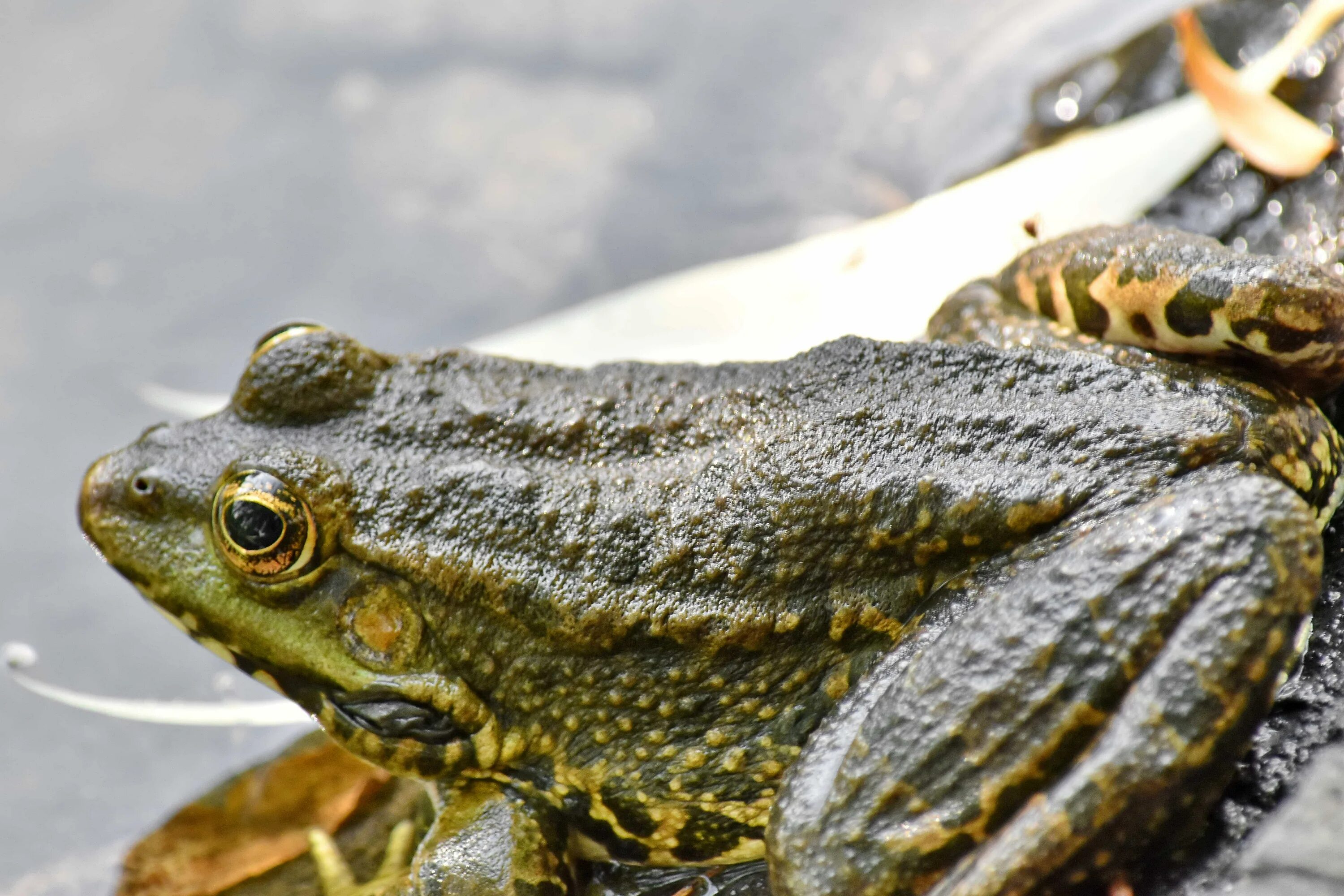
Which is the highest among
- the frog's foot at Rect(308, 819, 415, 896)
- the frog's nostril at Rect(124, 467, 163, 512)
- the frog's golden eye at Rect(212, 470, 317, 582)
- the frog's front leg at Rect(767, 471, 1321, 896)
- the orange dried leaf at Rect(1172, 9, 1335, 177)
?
the orange dried leaf at Rect(1172, 9, 1335, 177)

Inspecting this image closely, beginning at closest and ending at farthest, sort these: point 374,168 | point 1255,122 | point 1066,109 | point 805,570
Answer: point 805,570 < point 1255,122 < point 1066,109 < point 374,168

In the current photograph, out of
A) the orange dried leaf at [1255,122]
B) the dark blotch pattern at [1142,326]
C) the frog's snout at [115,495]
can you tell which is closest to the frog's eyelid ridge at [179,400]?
the frog's snout at [115,495]

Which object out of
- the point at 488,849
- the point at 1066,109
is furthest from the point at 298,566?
the point at 1066,109

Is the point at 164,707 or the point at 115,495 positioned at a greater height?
the point at 164,707

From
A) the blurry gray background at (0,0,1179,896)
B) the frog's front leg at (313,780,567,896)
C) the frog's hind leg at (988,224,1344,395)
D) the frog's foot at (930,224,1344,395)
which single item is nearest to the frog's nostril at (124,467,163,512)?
the frog's front leg at (313,780,567,896)

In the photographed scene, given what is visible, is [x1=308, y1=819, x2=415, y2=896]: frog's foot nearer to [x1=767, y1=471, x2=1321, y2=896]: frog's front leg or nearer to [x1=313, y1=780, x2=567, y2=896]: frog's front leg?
[x1=313, y1=780, x2=567, y2=896]: frog's front leg

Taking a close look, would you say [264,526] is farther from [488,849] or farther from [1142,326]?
[1142,326]
